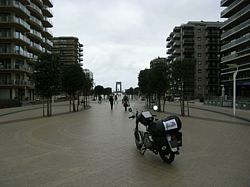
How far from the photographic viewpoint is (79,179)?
5.92m

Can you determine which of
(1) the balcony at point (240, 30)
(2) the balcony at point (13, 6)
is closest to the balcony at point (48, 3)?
(2) the balcony at point (13, 6)

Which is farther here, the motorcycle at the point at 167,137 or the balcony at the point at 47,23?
the balcony at the point at 47,23

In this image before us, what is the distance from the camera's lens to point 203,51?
98.2 meters

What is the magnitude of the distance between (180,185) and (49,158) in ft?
12.4

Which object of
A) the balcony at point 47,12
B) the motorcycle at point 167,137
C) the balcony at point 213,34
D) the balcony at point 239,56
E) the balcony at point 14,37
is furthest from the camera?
the balcony at point 213,34

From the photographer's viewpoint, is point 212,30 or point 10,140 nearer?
point 10,140

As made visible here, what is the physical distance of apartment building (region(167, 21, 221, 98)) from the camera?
9444cm

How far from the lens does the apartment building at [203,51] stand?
310 ft

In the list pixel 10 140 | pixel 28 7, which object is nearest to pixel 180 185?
pixel 10 140

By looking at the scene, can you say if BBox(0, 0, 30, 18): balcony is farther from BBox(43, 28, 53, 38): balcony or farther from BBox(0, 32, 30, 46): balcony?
BBox(43, 28, 53, 38): balcony

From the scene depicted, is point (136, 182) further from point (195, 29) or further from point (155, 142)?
point (195, 29)

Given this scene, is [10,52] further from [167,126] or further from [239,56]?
[167,126]

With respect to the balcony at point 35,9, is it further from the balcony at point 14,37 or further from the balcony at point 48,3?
the balcony at point 14,37

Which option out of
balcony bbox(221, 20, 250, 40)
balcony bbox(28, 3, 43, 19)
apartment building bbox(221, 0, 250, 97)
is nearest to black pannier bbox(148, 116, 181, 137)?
apartment building bbox(221, 0, 250, 97)
